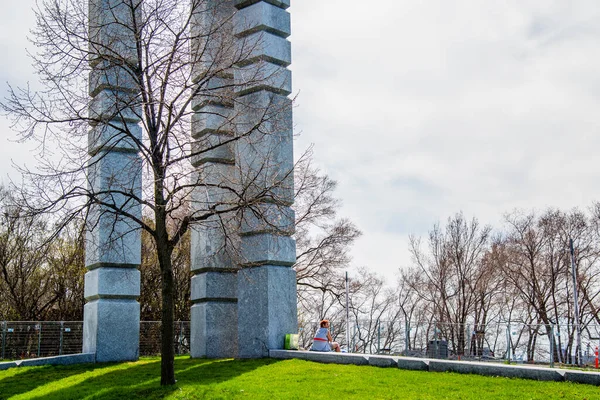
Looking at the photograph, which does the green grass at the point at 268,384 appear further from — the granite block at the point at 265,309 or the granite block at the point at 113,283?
the granite block at the point at 113,283

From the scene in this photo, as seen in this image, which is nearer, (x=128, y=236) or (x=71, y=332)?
(x=128, y=236)

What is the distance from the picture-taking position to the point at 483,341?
75.4 ft

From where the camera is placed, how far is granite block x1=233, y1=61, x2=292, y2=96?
52.9 ft

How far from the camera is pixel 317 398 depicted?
980 centimetres

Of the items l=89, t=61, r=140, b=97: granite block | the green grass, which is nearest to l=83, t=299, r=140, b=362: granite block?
the green grass

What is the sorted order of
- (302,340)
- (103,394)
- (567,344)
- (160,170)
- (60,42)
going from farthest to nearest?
(302,340) → (567,344) → (60,42) → (160,170) → (103,394)

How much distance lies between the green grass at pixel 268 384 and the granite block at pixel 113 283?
A: 1.78 m

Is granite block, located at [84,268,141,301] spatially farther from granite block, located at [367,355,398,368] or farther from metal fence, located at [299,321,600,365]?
metal fence, located at [299,321,600,365]

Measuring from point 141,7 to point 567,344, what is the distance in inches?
626

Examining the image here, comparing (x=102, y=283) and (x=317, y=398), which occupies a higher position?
Answer: (x=102, y=283)

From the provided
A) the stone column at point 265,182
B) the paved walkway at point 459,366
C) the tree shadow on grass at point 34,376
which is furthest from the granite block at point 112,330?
the paved walkway at point 459,366

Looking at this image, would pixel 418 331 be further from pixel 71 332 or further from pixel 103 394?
pixel 103 394

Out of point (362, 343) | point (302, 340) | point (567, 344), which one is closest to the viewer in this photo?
point (567, 344)

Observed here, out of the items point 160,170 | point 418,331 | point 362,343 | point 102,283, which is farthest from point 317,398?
point 362,343
